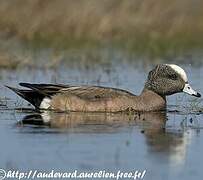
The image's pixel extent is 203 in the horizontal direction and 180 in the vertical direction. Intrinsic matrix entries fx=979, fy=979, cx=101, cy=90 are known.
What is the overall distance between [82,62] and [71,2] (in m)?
4.13

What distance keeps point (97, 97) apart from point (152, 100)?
0.78 metres

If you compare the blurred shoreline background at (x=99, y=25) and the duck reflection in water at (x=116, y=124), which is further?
the blurred shoreline background at (x=99, y=25)

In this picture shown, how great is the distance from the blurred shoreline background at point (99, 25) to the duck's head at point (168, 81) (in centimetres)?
848

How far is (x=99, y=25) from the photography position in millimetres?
22047

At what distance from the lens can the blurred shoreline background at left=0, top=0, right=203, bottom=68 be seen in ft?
71.6

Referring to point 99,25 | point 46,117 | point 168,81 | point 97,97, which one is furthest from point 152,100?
point 99,25

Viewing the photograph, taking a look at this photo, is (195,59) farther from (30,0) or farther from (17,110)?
(17,110)

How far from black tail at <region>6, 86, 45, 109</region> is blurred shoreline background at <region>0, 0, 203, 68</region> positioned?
891cm

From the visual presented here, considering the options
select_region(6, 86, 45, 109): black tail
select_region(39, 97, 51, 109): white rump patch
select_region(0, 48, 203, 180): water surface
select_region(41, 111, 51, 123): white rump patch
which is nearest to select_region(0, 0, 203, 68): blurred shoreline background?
select_region(0, 48, 203, 180): water surface

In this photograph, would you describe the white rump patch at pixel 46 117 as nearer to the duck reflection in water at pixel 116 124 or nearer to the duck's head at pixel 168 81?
the duck reflection in water at pixel 116 124

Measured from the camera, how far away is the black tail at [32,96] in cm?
1238

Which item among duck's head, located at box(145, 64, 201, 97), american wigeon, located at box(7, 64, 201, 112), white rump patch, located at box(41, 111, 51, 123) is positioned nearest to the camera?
white rump patch, located at box(41, 111, 51, 123)

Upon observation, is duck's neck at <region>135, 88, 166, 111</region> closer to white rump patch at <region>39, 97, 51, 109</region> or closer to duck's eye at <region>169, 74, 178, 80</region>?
duck's eye at <region>169, 74, 178, 80</region>

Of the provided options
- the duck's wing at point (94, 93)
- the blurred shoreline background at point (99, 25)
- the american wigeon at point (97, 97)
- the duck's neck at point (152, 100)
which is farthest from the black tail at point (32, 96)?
the blurred shoreline background at point (99, 25)
